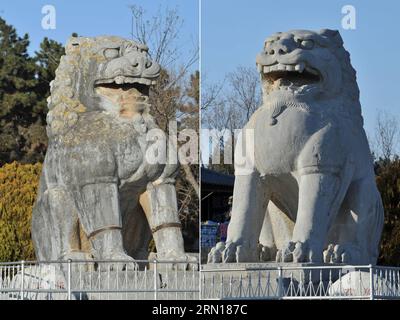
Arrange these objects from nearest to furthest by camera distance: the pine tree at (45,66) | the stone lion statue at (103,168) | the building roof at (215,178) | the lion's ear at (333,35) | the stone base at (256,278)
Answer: the stone base at (256,278) < the lion's ear at (333,35) < the stone lion statue at (103,168) < the building roof at (215,178) < the pine tree at (45,66)

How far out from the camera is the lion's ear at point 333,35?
46.9 ft

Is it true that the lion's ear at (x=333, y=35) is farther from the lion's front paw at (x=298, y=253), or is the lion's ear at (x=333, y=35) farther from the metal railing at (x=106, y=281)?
the metal railing at (x=106, y=281)

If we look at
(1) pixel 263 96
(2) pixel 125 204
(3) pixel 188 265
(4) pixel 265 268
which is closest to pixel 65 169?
(2) pixel 125 204

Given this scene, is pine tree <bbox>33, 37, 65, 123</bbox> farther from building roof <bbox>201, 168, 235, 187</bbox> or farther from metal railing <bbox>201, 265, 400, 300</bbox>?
metal railing <bbox>201, 265, 400, 300</bbox>

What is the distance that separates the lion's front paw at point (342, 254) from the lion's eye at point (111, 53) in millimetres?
4025

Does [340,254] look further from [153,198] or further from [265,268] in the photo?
[153,198]

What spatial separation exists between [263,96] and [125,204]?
8.43ft

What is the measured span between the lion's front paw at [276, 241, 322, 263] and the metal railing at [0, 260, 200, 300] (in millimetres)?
1183

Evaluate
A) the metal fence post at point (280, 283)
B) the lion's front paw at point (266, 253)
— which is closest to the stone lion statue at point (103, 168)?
the lion's front paw at point (266, 253)

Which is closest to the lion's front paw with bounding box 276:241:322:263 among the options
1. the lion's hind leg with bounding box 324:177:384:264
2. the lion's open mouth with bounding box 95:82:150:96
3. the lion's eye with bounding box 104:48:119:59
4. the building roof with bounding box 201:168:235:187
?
the lion's hind leg with bounding box 324:177:384:264

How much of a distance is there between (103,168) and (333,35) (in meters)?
3.16

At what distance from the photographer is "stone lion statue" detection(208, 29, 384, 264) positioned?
537 inches

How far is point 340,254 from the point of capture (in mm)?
13656

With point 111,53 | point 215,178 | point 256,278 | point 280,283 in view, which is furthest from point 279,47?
point 215,178
